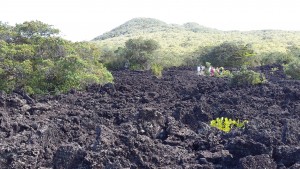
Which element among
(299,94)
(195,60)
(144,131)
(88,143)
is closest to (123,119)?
(144,131)

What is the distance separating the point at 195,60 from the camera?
3031cm

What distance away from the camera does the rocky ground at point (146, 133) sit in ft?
22.8

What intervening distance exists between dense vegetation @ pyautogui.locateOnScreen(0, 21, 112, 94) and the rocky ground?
71.3 inches

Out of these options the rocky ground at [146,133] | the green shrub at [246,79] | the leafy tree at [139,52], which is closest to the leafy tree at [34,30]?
the rocky ground at [146,133]

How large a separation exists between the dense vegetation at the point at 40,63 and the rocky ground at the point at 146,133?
1.81m

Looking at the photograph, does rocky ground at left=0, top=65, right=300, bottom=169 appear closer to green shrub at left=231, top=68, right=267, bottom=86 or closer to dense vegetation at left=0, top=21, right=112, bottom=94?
dense vegetation at left=0, top=21, right=112, bottom=94

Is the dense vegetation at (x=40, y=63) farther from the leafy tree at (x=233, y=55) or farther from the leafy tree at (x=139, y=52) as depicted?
the leafy tree at (x=233, y=55)

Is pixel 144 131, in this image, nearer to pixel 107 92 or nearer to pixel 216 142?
pixel 216 142

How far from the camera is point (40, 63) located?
16062 millimetres

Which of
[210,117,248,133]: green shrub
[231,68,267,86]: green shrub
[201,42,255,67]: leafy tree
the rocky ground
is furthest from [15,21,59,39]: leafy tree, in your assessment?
[201,42,255,67]: leafy tree

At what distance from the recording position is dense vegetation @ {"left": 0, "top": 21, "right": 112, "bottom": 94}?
49.4 feet

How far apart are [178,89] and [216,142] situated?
8.14 m

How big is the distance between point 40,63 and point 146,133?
8.20 m

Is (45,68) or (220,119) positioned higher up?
(45,68)
